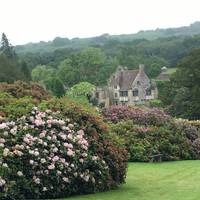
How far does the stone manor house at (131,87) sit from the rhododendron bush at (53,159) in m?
88.1

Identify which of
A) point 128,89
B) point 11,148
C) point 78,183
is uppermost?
point 11,148

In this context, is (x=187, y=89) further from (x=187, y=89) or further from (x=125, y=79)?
(x=125, y=79)

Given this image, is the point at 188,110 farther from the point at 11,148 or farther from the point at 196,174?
the point at 11,148

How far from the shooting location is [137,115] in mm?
24156

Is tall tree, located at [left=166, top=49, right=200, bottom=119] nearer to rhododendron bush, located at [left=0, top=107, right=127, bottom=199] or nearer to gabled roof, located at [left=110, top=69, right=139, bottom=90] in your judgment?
gabled roof, located at [left=110, top=69, right=139, bottom=90]

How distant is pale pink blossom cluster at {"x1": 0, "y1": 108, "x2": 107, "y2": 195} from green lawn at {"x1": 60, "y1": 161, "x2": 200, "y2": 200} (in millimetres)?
570

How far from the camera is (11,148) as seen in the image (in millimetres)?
11000

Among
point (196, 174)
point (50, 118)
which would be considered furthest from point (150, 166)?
point (50, 118)

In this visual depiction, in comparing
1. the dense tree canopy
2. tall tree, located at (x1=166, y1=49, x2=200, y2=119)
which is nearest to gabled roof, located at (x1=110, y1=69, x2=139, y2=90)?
the dense tree canopy

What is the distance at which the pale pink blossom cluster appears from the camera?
10898mm

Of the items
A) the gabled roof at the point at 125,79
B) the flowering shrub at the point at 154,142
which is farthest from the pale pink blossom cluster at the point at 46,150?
the gabled roof at the point at 125,79

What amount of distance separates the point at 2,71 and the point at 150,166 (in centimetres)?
5328

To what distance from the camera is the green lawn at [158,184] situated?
37.2 ft

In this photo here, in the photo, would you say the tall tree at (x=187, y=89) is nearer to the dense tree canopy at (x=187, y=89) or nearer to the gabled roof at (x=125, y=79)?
the dense tree canopy at (x=187, y=89)
